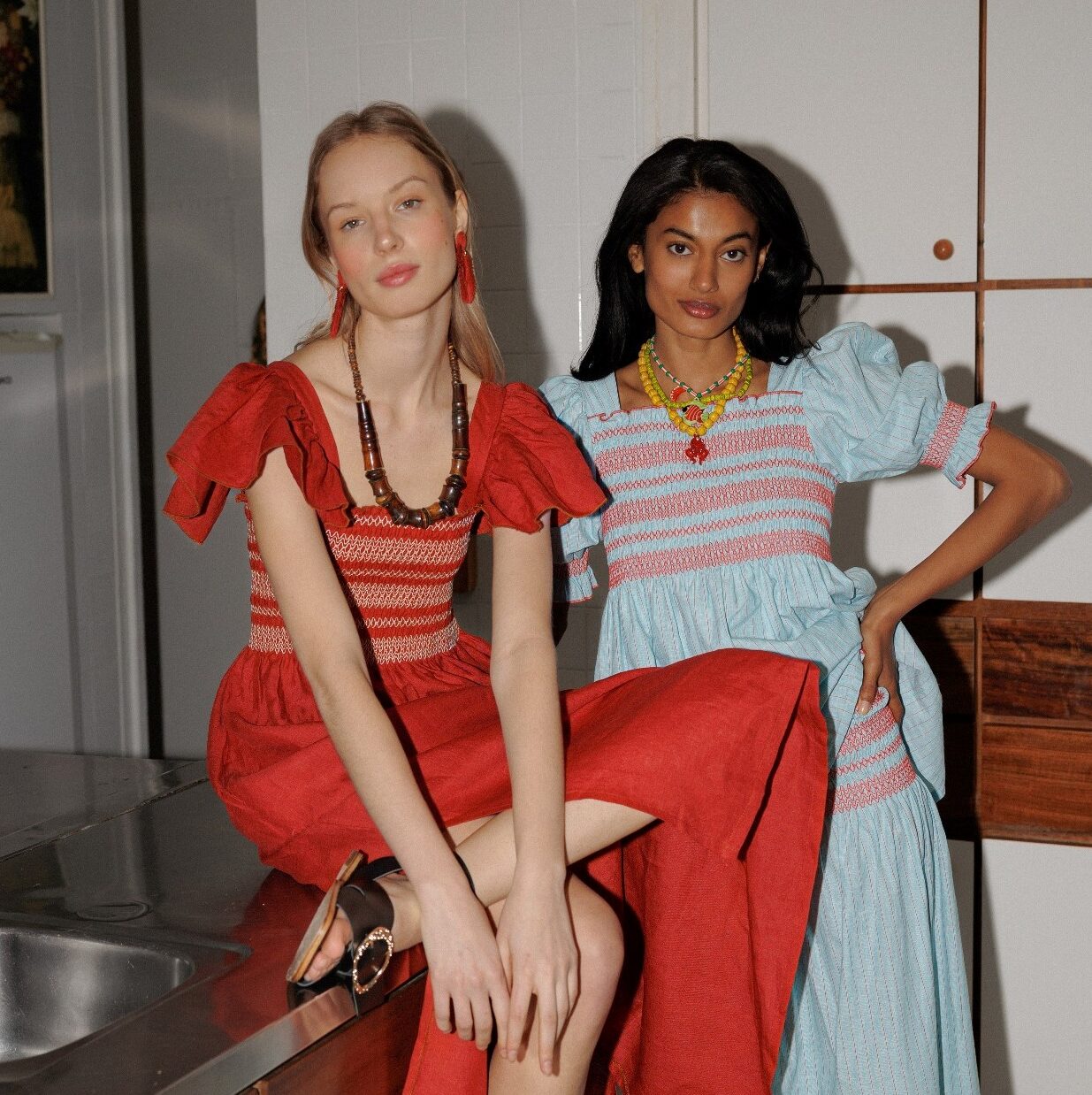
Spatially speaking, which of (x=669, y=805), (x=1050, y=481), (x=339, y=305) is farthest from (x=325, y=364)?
(x=1050, y=481)

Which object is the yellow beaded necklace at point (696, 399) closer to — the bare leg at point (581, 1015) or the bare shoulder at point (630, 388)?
the bare shoulder at point (630, 388)

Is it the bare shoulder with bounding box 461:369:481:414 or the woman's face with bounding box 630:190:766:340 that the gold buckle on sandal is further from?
the woman's face with bounding box 630:190:766:340

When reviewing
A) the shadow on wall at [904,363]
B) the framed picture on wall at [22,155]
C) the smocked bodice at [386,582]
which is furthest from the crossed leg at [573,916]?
the framed picture on wall at [22,155]

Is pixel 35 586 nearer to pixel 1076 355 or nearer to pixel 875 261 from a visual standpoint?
pixel 875 261

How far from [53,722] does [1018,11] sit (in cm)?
268

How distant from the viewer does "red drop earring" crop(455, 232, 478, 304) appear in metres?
1.54

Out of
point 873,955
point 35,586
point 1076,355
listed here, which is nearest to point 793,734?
point 873,955

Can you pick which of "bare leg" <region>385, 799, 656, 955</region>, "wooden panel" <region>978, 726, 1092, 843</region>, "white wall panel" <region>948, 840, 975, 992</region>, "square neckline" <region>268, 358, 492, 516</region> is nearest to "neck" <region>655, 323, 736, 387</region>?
"square neckline" <region>268, 358, 492, 516</region>

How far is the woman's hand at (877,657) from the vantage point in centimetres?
158

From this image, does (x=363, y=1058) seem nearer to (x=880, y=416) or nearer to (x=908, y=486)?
(x=880, y=416)

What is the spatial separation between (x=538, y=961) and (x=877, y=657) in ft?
1.98

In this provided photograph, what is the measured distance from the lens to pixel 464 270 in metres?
1.55

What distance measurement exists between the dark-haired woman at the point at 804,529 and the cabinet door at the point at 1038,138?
665 mm

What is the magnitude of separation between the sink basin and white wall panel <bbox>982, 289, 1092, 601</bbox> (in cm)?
155
